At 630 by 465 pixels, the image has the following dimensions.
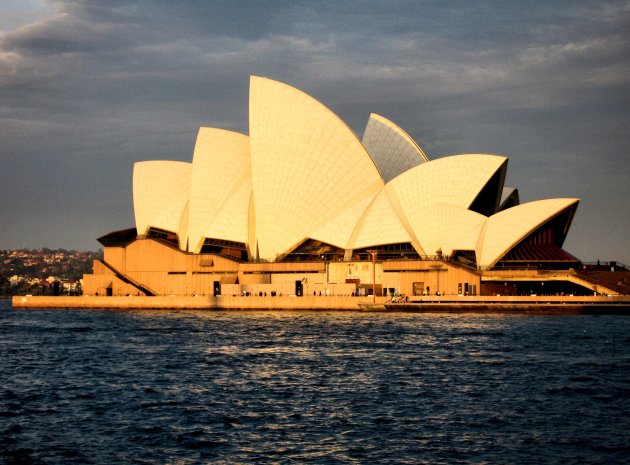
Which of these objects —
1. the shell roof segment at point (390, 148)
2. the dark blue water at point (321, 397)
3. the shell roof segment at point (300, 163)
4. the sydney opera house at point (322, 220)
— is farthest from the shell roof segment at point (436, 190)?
the dark blue water at point (321, 397)

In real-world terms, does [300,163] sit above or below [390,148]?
below

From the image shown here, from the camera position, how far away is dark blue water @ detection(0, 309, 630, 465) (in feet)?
68.1

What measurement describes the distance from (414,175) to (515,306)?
55.9 ft

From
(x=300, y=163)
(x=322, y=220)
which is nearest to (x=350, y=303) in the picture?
(x=322, y=220)

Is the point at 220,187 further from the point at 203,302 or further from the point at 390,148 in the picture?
the point at 390,148

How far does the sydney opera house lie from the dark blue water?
24743 mm

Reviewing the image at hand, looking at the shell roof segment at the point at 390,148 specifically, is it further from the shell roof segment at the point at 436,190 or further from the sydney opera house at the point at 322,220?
the shell roof segment at the point at 436,190

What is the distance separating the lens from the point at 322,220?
80.9 m

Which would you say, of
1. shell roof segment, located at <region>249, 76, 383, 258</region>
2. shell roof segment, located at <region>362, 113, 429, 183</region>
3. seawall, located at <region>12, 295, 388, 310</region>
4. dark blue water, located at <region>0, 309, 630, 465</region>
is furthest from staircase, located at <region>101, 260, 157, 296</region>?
dark blue water, located at <region>0, 309, 630, 465</region>

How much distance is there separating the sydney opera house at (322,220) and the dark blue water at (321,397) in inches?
974

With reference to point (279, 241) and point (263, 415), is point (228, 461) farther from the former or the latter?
point (279, 241)

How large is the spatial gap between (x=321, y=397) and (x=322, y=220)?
5373 cm

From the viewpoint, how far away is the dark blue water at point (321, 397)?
20.8 metres

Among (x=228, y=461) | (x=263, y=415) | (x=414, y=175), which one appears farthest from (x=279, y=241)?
(x=228, y=461)
